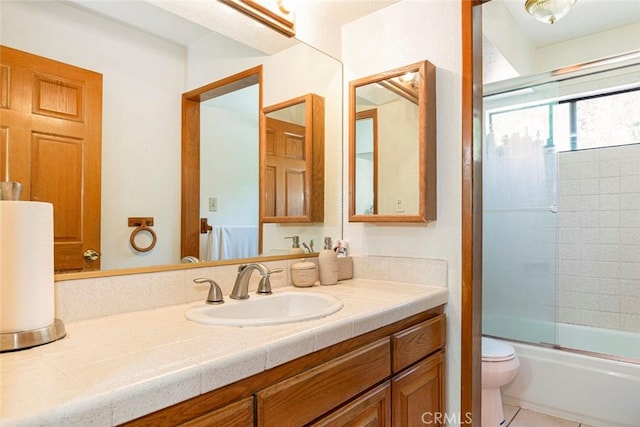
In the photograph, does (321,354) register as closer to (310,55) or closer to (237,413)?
(237,413)

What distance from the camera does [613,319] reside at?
8.75ft

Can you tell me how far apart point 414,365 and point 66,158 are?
1297 mm

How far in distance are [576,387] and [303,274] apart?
1.74 m

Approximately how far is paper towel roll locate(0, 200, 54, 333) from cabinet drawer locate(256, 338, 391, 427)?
1.70 ft

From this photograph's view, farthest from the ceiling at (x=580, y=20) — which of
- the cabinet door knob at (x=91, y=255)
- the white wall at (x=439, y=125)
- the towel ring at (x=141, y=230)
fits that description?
the cabinet door knob at (x=91, y=255)

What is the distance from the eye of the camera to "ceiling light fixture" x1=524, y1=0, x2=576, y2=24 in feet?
5.46

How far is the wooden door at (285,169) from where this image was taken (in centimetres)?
169

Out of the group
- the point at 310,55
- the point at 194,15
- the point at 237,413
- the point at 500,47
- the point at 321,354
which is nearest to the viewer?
the point at 237,413

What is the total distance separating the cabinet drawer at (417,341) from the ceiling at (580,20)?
1837 mm

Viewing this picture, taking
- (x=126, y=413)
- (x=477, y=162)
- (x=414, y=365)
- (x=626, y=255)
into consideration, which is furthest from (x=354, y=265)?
(x=626, y=255)

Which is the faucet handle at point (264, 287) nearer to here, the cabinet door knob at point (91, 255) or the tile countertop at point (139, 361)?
the tile countertop at point (139, 361)

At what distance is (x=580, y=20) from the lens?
241cm

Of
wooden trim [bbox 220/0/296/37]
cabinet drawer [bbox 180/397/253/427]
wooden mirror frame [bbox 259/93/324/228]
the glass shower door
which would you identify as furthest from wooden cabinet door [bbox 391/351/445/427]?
wooden trim [bbox 220/0/296/37]

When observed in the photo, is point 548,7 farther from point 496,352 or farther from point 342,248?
point 496,352
